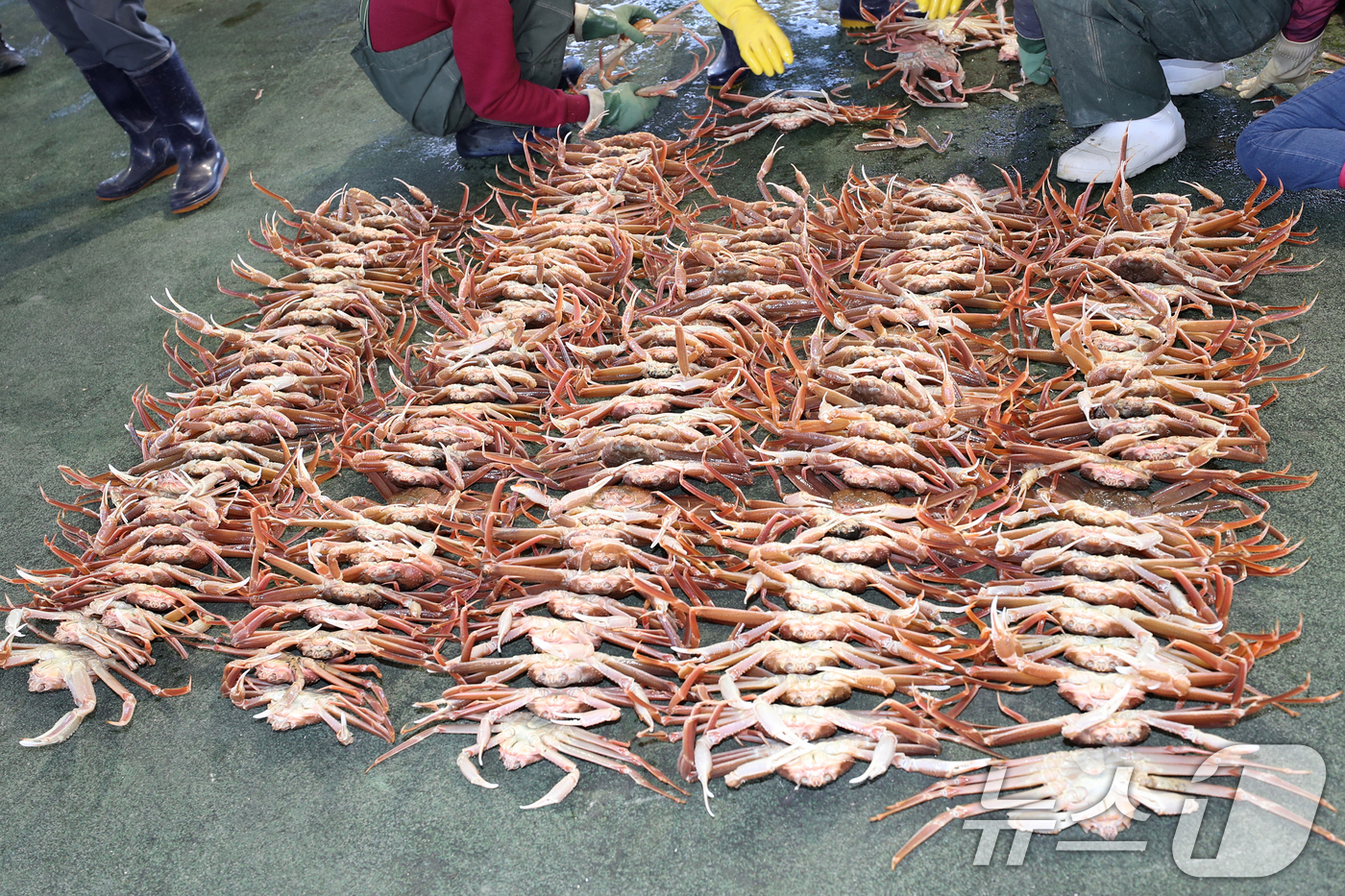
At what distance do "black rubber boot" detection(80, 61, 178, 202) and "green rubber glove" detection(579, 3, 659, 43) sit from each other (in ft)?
5.32

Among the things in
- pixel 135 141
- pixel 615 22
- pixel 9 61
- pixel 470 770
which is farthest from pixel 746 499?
pixel 9 61

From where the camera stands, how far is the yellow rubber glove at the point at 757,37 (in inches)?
122

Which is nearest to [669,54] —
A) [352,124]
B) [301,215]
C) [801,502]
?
[352,124]

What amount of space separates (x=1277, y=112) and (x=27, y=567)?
3.19m

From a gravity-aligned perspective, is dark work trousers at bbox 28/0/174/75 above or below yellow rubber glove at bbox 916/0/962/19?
above

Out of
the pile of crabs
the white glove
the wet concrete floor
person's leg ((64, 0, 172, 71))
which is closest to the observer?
the wet concrete floor

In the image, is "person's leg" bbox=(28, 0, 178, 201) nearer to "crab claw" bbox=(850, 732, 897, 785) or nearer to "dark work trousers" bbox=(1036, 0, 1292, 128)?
"dark work trousers" bbox=(1036, 0, 1292, 128)

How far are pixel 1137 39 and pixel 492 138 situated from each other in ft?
6.59

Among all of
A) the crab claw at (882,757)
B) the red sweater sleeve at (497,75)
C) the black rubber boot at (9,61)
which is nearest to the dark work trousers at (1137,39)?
the red sweater sleeve at (497,75)

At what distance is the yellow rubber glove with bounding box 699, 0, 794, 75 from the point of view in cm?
A: 311

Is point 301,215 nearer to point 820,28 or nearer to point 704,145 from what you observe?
point 704,145

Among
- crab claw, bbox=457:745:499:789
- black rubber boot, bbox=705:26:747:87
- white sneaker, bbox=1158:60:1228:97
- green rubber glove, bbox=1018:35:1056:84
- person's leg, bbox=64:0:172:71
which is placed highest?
person's leg, bbox=64:0:172:71

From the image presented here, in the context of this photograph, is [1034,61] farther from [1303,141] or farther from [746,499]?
[746,499]

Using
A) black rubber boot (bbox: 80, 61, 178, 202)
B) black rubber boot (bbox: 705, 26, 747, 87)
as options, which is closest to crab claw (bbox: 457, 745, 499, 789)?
black rubber boot (bbox: 705, 26, 747, 87)
